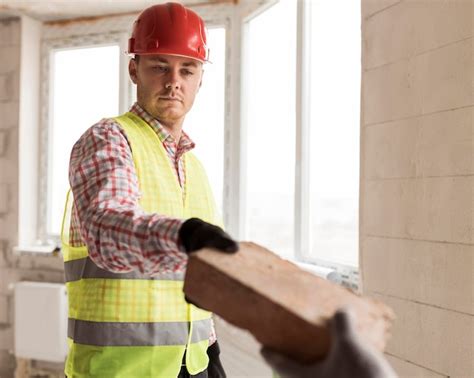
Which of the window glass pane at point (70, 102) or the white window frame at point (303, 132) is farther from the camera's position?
the window glass pane at point (70, 102)

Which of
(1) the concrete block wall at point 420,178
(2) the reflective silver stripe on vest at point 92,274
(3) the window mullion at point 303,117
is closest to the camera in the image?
(2) the reflective silver stripe on vest at point 92,274

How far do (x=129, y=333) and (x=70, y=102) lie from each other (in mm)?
3506

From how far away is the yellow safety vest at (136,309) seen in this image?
4.26 feet

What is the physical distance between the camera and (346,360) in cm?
64

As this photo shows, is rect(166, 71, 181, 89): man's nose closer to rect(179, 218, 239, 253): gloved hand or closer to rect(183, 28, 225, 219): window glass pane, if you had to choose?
rect(179, 218, 239, 253): gloved hand

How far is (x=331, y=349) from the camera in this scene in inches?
25.9

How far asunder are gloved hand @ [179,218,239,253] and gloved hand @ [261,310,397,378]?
199mm

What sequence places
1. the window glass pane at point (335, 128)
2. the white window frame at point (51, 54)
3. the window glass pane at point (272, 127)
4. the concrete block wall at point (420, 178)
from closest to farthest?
the concrete block wall at point (420, 178)
the window glass pane at point (335, 128)
the window glass pane at point (272, 127)
the white window frame at point (51, 54)

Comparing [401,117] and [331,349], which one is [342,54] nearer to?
[401,117]

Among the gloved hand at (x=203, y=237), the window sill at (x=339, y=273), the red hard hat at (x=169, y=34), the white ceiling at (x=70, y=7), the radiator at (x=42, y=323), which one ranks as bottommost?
the radiator at (x=42, y=323)

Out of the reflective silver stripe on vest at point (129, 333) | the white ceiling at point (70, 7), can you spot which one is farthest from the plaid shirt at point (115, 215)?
the white ceiling at point (70, 7)

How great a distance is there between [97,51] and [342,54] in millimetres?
2254

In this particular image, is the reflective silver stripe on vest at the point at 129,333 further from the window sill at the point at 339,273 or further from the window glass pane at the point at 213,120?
the window glass pane at the point at 213,120

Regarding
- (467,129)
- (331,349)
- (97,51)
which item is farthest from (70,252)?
(97,51)
